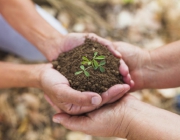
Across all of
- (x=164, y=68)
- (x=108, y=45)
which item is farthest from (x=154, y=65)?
(x=108, y=45)

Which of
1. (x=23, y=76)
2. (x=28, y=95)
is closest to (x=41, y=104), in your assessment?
(x=28, y=95)

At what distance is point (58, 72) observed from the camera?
1248 millimetres

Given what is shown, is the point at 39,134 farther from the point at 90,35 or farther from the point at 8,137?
the point at 90,35

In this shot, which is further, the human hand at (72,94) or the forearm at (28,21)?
the forearm at (28,21)

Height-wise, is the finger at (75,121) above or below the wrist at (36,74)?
below

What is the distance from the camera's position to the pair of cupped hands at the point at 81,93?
3.71ft

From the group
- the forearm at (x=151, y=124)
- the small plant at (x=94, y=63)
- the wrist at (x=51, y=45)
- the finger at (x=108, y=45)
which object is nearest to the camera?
the forearm at (x=151, y=124)

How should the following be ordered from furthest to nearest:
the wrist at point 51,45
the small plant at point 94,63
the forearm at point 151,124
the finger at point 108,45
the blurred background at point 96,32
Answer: the blurred background at point 96,32 → the wrist at point 51,45 → the finger at point 108,45 → the small plant at point 94,63 → the forearm at point 151,124

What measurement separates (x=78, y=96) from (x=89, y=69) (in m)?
0.15

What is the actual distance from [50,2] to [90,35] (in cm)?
93

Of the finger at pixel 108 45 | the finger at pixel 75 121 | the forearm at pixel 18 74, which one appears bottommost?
the finger at pixel 75 121

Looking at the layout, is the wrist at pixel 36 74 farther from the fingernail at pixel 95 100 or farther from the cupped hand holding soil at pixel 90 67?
the fingernail at pixel 95 100

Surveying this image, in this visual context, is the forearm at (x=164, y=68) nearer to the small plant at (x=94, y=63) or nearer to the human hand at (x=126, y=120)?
the human hand at (x=126, y=120)

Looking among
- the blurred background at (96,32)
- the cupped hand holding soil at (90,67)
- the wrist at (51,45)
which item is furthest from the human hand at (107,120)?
the blurred background at (96,32)
